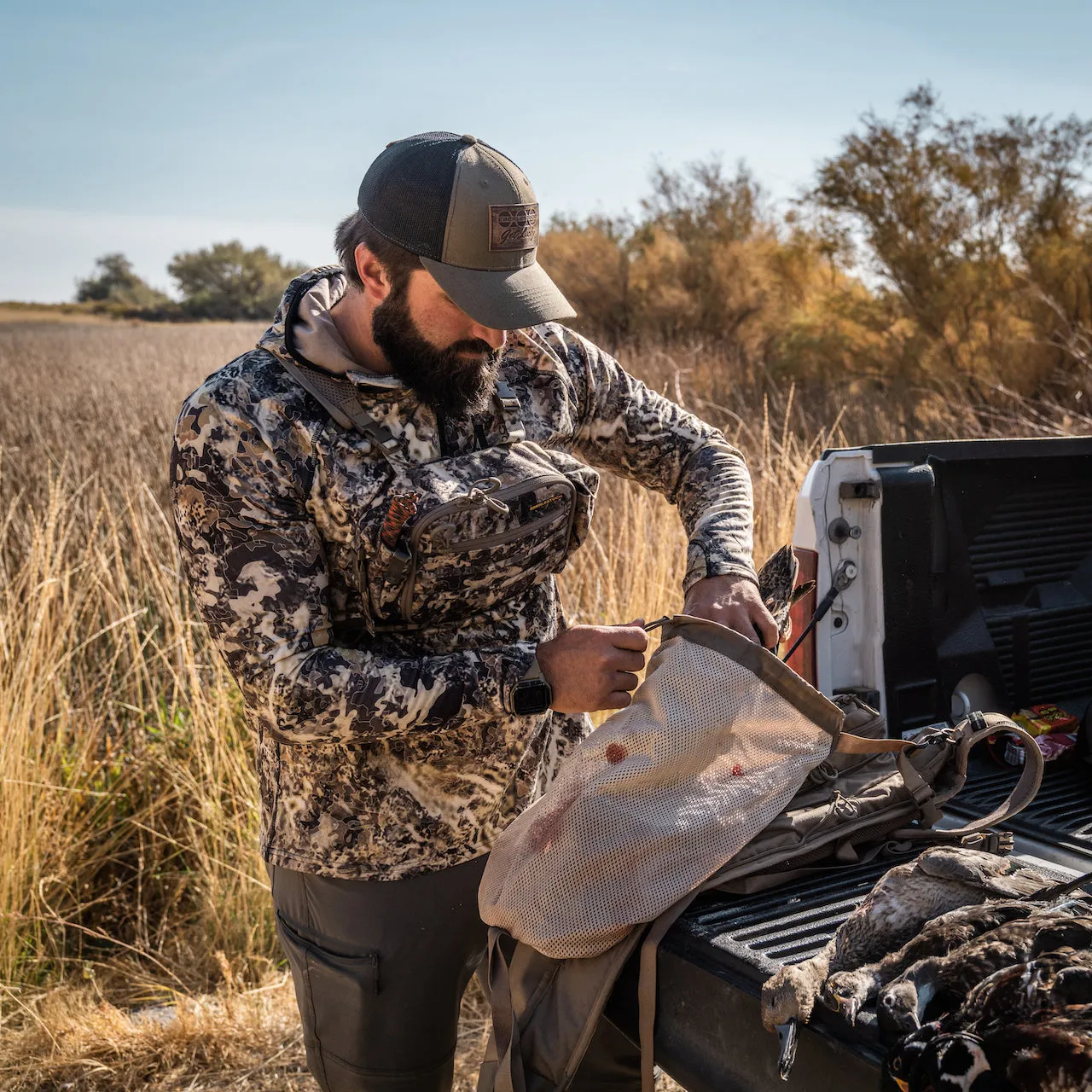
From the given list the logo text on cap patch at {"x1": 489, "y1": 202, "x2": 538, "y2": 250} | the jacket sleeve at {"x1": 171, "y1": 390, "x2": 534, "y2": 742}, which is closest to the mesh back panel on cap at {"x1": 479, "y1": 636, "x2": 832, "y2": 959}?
the jacket sleeve at {"x1": 171, "y1": 390, "x2": 534, "y2": 742}

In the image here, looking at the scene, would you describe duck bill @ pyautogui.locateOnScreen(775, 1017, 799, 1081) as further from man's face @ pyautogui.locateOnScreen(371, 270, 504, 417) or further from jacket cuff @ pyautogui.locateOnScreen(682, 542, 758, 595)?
man's face @ pyautogui.locateOnScreen(371, 270, 504, 417)

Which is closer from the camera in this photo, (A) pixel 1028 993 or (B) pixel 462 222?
(A) pixel 1028 993

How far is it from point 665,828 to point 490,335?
0.92 m

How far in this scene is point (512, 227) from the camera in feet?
6.50

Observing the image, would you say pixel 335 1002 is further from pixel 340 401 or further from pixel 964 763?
pixel 964 763

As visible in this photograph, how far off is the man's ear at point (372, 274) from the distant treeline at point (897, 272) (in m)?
6.93

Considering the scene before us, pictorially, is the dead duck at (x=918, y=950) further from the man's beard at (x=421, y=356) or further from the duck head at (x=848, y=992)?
the man's beard at (x=421, y=356)

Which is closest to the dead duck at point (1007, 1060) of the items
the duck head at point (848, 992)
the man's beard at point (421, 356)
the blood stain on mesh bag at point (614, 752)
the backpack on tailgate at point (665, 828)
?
the duck head at point (848, 992)

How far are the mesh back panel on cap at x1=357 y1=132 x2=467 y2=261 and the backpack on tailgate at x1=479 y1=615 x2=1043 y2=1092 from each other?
31.1 inches

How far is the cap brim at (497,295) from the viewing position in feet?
6.27

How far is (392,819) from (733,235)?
15.1m

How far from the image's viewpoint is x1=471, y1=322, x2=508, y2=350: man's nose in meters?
1.99

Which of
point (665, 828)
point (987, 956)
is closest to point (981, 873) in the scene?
point (987, 956)

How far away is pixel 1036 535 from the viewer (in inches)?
113
